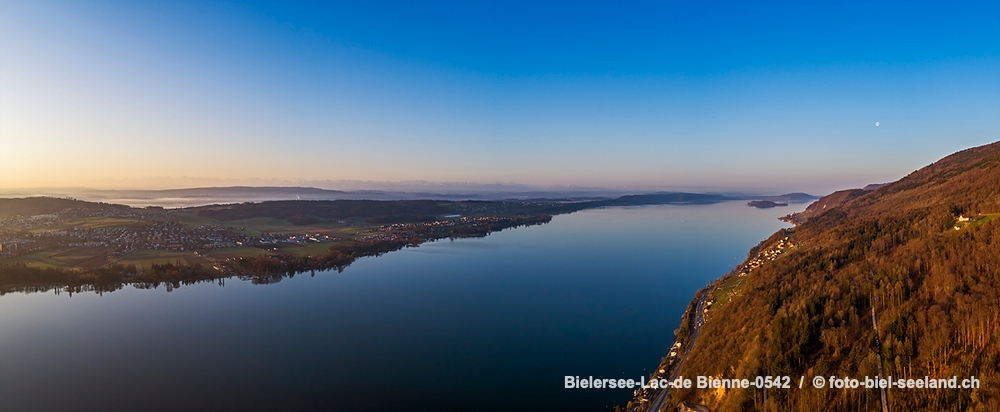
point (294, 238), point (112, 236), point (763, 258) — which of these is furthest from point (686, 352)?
point (112, 236)

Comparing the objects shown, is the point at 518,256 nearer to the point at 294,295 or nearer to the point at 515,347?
the point at 294,295

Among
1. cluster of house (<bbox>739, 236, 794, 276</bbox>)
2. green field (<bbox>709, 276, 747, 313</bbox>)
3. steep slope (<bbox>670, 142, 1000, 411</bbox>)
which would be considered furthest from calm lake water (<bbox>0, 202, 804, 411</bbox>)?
steep slope (<bbox>670, 142, 1000, 411</bbox>)

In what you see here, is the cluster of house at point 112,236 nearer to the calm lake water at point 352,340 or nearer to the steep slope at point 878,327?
the calm lake water at point 352,340

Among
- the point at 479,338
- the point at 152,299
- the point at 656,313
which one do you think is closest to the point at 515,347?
the point at 479,338

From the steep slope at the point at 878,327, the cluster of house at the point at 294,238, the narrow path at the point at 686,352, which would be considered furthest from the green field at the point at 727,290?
the cluster of house at the point at 294,238

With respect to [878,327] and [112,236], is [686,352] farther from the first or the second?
[112,236]
